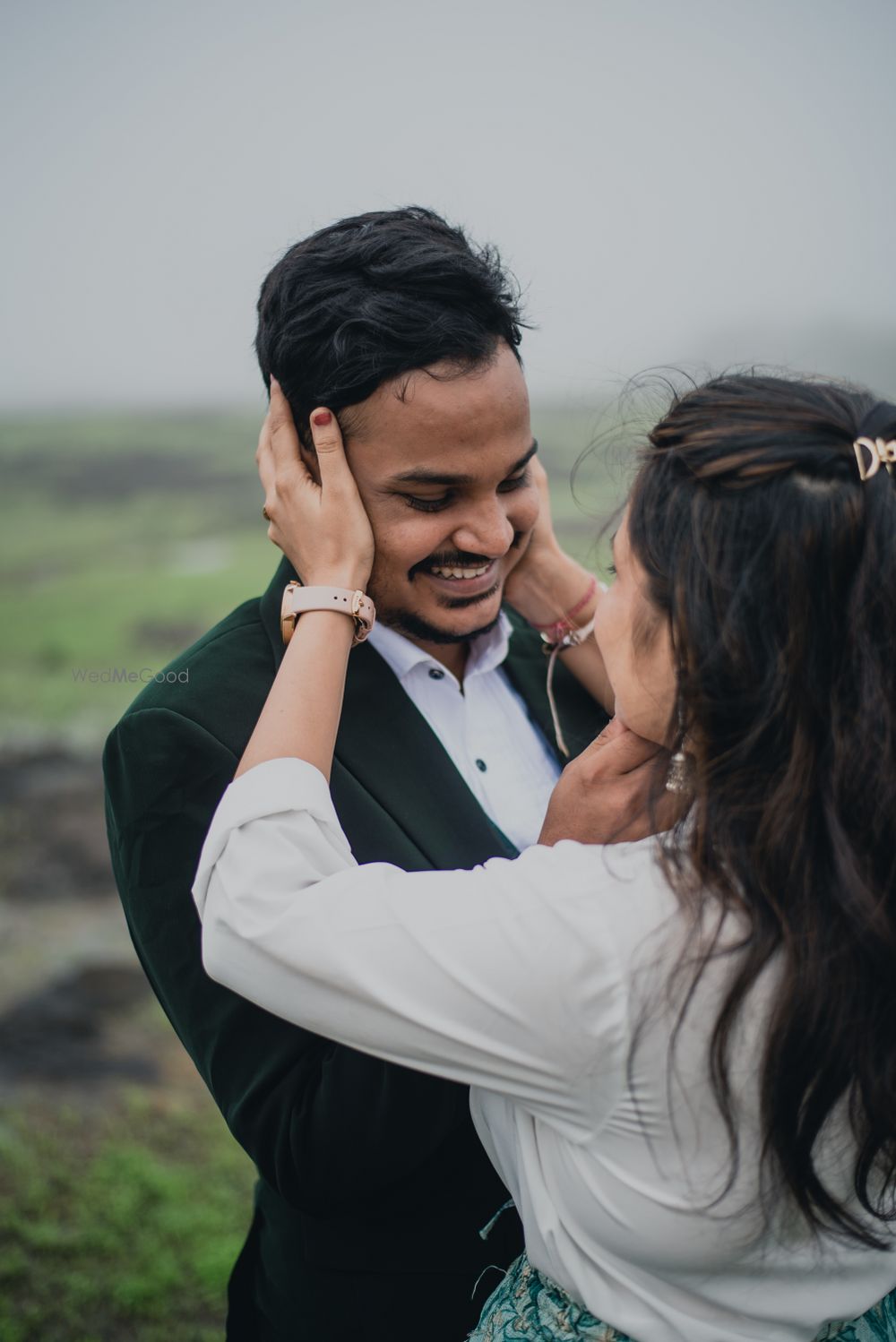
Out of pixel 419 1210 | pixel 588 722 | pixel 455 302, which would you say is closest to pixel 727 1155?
pixel 419 1210

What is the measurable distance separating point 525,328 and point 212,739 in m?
1.15

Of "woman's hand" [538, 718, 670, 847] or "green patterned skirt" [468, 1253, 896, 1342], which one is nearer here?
"green patterned skirt" [468, 1253, 896, 1342]

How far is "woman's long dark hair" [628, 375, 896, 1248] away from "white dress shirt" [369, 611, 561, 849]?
889 millimetres

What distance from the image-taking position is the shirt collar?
2225 mm

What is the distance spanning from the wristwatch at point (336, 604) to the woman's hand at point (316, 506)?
0.03 m

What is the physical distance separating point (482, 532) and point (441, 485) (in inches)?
5.2

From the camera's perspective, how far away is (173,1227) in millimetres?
3656

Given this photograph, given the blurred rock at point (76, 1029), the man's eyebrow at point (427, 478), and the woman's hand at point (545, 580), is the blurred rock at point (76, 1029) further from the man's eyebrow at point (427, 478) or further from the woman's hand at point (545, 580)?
the man's eyebrow at point (427, 478)

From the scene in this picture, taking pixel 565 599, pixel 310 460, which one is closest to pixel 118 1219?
pixel 565 599

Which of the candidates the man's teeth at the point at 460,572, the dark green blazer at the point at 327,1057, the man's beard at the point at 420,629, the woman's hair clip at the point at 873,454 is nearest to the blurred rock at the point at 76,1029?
the dark green blazer at the point at 327,1057

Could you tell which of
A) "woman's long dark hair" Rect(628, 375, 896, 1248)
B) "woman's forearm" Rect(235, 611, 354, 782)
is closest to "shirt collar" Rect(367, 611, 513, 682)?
"woman's forearm" Rect(235, 611, 354, 782)

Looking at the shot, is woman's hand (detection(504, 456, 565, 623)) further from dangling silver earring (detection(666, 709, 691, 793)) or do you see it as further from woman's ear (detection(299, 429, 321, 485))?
dangling silver earring (detection(666, 709, 691, 793))

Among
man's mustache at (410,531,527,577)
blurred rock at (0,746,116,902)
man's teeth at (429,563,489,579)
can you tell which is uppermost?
man's mustache at (410,531,527,577)

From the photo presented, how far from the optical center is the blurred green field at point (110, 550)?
25.8 ft
